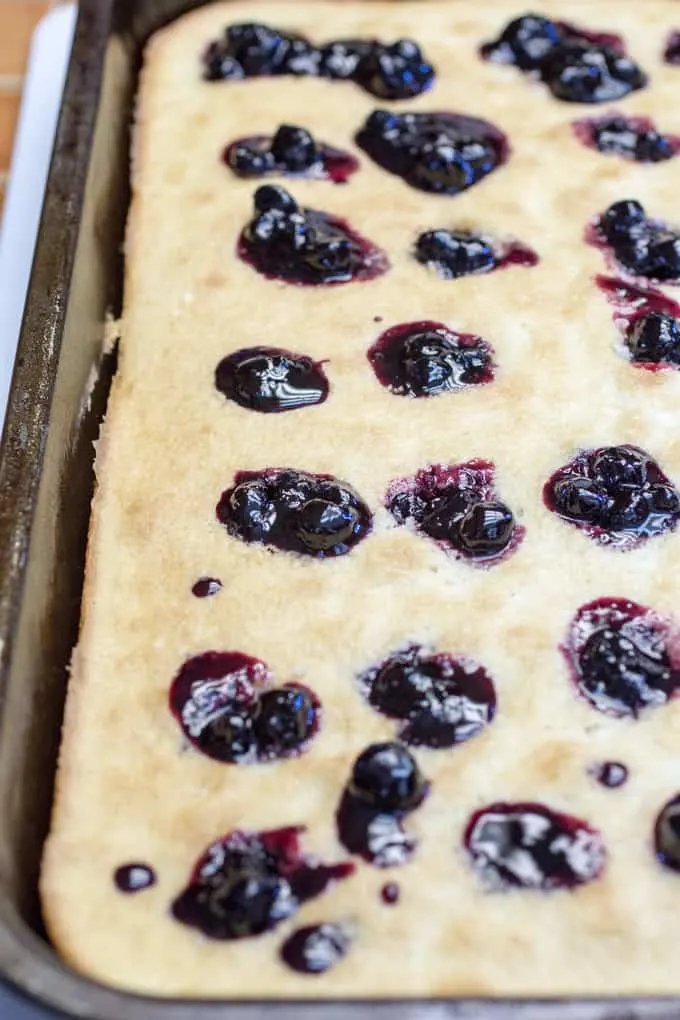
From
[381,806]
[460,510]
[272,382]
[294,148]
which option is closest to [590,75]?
[294,148]

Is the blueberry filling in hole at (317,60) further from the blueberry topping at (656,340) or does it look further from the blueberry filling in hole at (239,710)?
the blueberry filling in hole at (239,710)

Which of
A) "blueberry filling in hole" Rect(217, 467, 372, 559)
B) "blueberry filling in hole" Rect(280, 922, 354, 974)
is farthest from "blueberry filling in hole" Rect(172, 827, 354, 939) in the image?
"blueberry filling in hole" Rect(217, 467, 372, 559)

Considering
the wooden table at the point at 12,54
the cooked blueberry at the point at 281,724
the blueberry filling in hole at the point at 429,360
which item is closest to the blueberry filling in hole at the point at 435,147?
the blueberry filling in hole at the point at 429,360

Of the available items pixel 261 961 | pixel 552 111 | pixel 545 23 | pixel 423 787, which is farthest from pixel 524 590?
pixel 545 23

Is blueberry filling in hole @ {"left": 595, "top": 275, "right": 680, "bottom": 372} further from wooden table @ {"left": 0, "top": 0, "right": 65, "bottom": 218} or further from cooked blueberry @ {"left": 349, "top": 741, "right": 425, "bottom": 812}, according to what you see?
wooden table @ {"left": 0, "top": 0, "right": 65, "bottom": 218}

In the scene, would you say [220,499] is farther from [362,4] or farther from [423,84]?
[362,4]

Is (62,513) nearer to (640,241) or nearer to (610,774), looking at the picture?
(610,774)
